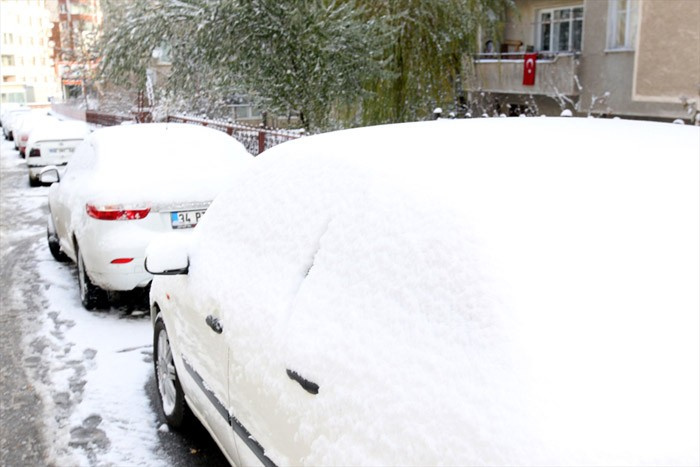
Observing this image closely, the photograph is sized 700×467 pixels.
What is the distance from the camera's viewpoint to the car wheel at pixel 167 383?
3.88 meters

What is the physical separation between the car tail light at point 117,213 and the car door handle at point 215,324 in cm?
291

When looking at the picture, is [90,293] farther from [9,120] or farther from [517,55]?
[9,120]

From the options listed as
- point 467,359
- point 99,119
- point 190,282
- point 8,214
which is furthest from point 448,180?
point 99,119

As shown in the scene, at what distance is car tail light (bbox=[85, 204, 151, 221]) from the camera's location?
18.9 feet

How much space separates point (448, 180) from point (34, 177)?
1582cm

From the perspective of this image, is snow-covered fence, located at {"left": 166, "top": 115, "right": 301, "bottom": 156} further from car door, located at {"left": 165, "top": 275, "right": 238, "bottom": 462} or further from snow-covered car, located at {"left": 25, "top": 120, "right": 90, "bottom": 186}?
car door, located at {"left": 165, "top": 275, "right": 238, "bottom": 462}

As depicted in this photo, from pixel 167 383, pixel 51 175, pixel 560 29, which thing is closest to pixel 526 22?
pixel 560 29

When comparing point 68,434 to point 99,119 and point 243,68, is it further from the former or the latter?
point 99,119

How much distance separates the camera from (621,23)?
1853cm

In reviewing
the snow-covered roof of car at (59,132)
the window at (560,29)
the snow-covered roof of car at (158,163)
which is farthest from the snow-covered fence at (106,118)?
the snow-covered roof of car at (158,163)

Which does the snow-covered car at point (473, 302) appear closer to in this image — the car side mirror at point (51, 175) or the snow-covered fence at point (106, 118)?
Result: the car side mirror at point (51, 175)

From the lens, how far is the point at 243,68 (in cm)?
1409

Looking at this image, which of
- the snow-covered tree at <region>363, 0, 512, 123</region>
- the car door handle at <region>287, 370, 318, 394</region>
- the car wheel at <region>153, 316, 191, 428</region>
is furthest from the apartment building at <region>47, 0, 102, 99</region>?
the car door handle at <region>287, 370, 318, 394</region>

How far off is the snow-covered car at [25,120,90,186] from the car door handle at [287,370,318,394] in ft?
49.6
